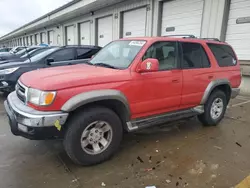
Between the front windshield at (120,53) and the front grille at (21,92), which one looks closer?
the front grille at (21,92)

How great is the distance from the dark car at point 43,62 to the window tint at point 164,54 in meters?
3.63

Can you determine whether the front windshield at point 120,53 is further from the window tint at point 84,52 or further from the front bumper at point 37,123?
the window tint at point 84,52

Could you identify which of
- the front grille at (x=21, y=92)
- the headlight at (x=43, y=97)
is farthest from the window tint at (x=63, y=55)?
the headlight at (x=43, y=97)

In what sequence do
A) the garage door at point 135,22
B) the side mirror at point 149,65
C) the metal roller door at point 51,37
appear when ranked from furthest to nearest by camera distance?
the metal roller door at point 51,37 < the garage door at point 135,22 < the side mirror at point 149,65

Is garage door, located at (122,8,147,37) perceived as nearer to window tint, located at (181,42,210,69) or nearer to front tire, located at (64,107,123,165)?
window tint, located at (181,42,210,69)

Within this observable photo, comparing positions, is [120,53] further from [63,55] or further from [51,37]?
[51,37]

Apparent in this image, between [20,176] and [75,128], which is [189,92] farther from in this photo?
[20,176]

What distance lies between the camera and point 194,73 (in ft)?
13.3

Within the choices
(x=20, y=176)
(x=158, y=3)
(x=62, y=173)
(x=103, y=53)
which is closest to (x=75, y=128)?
(x=62, y=173)

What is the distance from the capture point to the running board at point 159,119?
3384 mm

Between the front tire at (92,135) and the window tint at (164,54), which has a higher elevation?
the window tint at (164,54)

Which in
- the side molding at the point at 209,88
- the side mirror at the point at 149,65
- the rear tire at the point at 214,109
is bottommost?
the rear tire at the point at 214,109

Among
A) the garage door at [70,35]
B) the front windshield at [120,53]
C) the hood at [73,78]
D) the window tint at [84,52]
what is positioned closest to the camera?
the hood at [73,78]

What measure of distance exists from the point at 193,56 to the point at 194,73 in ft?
1.14
